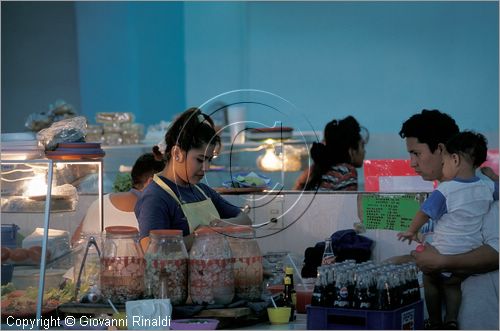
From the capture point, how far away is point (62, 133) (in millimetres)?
4191

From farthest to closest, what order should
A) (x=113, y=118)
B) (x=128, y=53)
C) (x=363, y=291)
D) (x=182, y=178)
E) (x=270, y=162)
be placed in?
(x=128, y=53), (x=113, y=118), (x=270, y=162), (x=182, y=178), (x=363, y=291)

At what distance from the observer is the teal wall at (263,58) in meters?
8.90

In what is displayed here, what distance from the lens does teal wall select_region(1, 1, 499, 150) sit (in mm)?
8898

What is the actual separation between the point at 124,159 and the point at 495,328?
416cm

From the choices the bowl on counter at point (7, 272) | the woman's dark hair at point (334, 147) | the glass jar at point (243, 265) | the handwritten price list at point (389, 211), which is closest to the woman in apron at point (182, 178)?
the glass jar at point (243, 265)

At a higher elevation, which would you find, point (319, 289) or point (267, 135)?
point (267, 135)

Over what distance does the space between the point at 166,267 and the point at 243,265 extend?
0.33m

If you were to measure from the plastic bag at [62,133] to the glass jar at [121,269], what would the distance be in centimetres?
64

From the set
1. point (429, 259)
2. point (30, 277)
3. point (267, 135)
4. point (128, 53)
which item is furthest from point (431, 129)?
point (128, 53)

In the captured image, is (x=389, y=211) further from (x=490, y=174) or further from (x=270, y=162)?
(x=270, y=162)

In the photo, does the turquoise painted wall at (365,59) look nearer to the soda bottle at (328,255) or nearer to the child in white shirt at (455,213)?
the soda bottle at (328,255)

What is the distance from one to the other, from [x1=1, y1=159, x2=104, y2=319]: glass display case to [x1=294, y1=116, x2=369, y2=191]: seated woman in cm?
218

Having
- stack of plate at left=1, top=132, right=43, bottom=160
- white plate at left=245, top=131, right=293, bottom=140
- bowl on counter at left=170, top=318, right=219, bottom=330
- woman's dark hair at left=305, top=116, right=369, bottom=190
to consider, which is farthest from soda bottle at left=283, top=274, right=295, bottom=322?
white plate at left=245, top=131, right=293, bottom=140

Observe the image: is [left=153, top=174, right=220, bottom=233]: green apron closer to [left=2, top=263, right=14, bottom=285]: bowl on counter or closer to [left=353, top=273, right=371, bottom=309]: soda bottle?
[left=2, top=263, right=14, bottom=285]: bowl on counter
